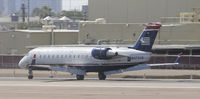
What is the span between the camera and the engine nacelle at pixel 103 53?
153 feet

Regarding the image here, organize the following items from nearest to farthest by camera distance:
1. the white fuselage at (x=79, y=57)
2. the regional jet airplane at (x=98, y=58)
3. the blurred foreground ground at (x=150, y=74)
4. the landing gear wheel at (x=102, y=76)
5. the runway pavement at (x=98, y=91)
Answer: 1. the runway pavement at (x=98, y=91)
2. the white fuselage at (x=79, y=57)
3. the regional jet airplane at (x=98, y=58)
4. the landing gear wheel at (x=102, y=76)
5. the blurred foreground ground at (x=150, y=74)

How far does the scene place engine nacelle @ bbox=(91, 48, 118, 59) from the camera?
46719 mm

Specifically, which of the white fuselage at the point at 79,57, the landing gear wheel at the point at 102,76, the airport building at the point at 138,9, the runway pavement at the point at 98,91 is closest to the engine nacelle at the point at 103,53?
the white fuselage at the point at 79,57

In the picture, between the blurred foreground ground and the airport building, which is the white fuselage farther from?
the airport building

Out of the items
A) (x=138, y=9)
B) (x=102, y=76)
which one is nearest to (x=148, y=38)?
(x=102, y=76)

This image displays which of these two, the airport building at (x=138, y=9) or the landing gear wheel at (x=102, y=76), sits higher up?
the airport building at (x=138, y=9)

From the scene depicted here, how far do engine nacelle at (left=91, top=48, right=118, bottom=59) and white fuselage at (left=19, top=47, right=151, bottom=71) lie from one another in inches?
12.5

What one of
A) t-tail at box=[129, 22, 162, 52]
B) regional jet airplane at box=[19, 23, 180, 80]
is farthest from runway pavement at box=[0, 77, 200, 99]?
t-tail at box=[129, 22, 162, 52]

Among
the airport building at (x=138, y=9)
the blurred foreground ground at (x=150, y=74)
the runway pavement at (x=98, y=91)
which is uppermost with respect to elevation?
the airport building at (x=138, y=9)

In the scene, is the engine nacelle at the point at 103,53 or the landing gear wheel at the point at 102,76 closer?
the engine nacelle at the point at 103,53

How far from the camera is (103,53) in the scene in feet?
154

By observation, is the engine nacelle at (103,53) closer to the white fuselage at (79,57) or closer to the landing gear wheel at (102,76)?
the white fuselage at (79,57)

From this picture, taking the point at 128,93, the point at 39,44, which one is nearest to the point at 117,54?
Answer: the point at 128,93

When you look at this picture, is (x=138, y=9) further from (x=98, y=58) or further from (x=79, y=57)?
(x=98, y=58)
